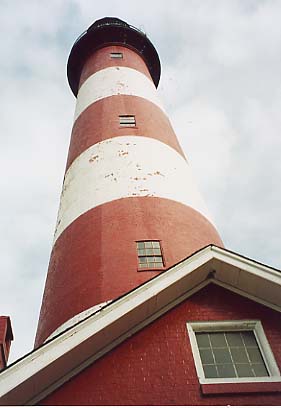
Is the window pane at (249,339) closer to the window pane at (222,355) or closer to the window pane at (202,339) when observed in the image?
the window pane at (222,355)

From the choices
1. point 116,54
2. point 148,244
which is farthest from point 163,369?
point 116,54

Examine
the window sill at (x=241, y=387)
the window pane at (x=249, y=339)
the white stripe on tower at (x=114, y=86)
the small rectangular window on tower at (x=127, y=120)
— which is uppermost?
the white stripe on tower at (x=114, y=86)

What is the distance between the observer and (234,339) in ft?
21.4

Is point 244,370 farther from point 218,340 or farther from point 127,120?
point 127,120

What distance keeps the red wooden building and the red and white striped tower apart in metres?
0.04

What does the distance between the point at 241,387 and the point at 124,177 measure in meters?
7.07

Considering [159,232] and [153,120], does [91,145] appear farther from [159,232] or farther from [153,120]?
[159,232]

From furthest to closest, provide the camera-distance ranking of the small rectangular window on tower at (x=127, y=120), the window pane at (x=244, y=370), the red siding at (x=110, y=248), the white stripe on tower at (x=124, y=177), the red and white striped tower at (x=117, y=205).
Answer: the small rectangular window on tower at (x=127, y=120) → the white stripe on tower at (x=124, y=177) → the red and white striped tower at (x=117, y=205) → the red siding at (x=110, y=248) → the window pane at (x=244, y=370)

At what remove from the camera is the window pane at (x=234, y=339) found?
6.43 metres

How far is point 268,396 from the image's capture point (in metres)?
5.72

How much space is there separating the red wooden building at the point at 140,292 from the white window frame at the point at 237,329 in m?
0.02

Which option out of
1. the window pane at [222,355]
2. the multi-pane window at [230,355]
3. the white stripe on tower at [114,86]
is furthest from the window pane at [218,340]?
the white stripe on tower at [114,86]

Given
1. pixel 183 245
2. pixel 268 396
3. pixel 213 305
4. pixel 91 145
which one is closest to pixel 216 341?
pixel 213 305

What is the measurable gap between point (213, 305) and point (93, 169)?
22.3ft
